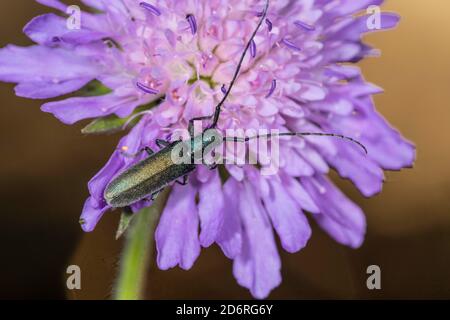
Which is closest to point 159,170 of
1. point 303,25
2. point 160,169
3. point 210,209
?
point 160,169

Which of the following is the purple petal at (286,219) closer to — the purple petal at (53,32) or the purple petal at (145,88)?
the purple petal at (145,88)

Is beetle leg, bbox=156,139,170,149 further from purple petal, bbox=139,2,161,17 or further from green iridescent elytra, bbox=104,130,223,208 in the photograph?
purple petal, bbox=139,2,161,17

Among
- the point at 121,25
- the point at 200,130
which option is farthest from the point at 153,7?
the point at 200,130

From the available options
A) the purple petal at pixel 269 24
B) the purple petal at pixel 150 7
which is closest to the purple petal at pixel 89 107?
the purple petal at pixel 150 7

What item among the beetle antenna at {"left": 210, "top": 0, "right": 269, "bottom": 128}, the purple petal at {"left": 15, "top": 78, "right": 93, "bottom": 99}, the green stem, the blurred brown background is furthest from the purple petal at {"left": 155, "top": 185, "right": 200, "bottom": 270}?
the blurred brown background

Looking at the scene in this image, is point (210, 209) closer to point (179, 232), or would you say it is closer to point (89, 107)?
point (179, 232)

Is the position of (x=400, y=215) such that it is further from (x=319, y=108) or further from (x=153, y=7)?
(x=153, y=7)

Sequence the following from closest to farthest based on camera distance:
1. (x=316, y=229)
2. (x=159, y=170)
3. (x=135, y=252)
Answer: (x=159, y=170), (x=135, y=252), (x=316, y=229)
